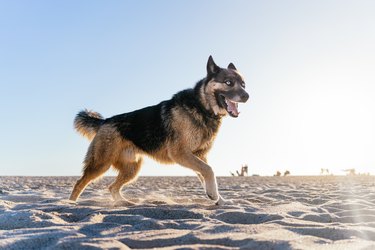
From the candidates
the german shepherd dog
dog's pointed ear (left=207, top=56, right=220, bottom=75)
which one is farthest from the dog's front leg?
dog's pointed ear (left=207, top=56, right=220, bottom=75)

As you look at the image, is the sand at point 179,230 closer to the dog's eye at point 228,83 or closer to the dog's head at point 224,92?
the dog's head at point 224,92

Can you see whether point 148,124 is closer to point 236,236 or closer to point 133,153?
point 133,153

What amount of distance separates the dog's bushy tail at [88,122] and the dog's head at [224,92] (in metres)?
2.14

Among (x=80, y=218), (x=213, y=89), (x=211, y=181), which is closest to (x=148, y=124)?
(x=213, y=89)

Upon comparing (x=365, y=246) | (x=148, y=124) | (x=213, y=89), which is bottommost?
(x=365, y=246)

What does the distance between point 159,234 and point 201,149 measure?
11.5ft

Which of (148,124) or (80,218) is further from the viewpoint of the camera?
(148,124)

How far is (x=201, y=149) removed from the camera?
256 inches

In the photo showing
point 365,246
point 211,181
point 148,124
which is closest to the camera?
point 365,246

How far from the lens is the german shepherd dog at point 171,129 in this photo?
20.8ft

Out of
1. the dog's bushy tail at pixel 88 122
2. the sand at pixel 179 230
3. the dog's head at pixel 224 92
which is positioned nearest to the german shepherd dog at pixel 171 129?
the dog's head at pixel 224 92

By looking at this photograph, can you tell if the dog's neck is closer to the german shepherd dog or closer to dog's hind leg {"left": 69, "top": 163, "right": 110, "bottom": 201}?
the german shepherd dog

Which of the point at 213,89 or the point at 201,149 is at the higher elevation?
the point at 213,89

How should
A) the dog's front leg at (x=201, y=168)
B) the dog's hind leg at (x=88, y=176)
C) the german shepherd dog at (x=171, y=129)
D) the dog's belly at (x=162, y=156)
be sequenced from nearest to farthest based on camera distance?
the dog's front leg at (x=201, y=168)
the german shepherd dog at (x=171, y=129)
the dog's belly at (x=162, y=156)
the dog's hind leg at (x=88, y=176)
